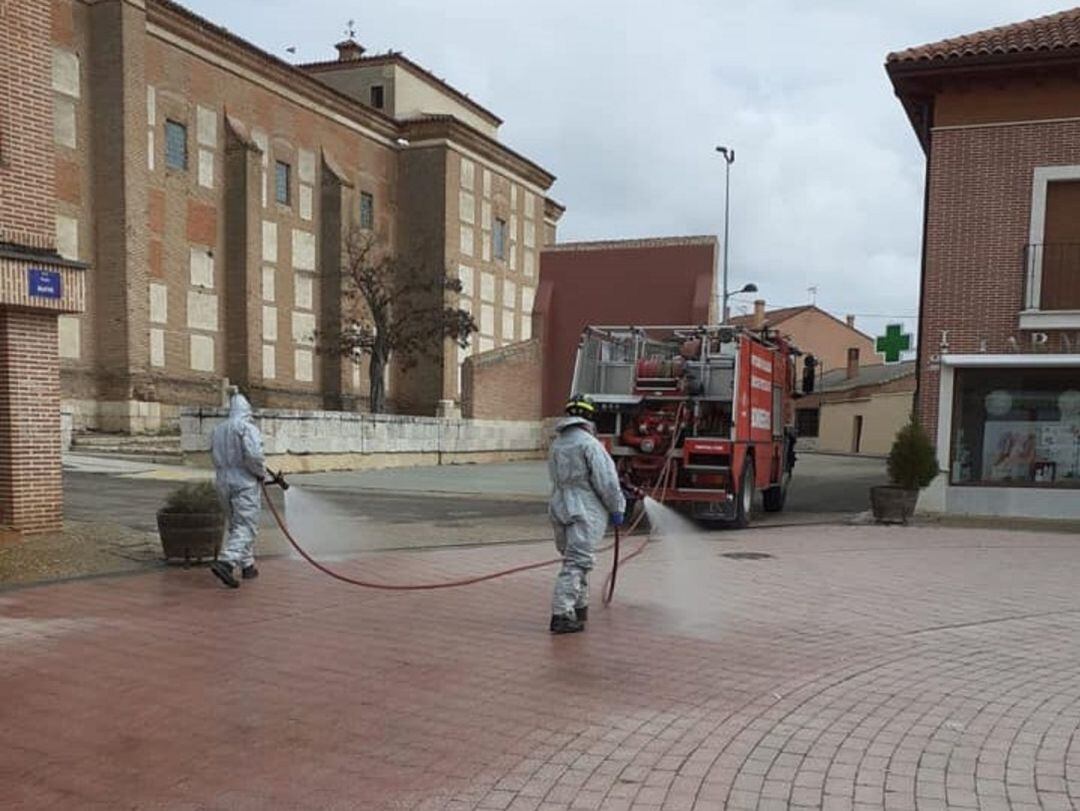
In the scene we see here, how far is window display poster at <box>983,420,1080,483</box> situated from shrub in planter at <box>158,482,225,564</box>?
1216cm

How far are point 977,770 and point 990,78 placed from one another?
1372cm

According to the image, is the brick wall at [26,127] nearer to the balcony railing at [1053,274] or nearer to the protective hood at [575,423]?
the protective hood at [575,423]

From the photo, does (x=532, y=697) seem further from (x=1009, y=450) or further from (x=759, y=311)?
(x=759, y=311)

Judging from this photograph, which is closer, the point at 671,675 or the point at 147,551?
the point at 671,675

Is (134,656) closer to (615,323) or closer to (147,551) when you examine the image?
(147,551)

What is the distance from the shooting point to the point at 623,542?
39.8 ft

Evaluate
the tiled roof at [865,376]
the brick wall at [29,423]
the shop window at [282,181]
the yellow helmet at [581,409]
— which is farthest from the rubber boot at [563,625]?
the tiled roof at [865,376]

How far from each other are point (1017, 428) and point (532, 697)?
41.5 ft

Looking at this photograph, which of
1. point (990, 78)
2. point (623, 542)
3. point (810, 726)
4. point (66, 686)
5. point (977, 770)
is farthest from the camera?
point (990, 78)

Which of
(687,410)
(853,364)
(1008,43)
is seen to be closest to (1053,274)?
(1008,43)

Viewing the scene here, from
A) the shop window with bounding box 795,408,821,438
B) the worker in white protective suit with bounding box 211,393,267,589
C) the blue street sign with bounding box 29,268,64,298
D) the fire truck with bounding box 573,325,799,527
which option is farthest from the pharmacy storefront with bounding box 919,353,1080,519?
the shop window with bounding box 795,408,821,438

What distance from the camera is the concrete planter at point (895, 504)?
14.3m

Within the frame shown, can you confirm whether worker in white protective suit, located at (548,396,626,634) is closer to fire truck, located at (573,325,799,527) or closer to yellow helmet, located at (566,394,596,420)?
yellow helmet, located at (566,394,596,420)

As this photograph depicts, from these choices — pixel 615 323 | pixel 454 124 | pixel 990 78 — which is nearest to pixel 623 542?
pixel 990 78
